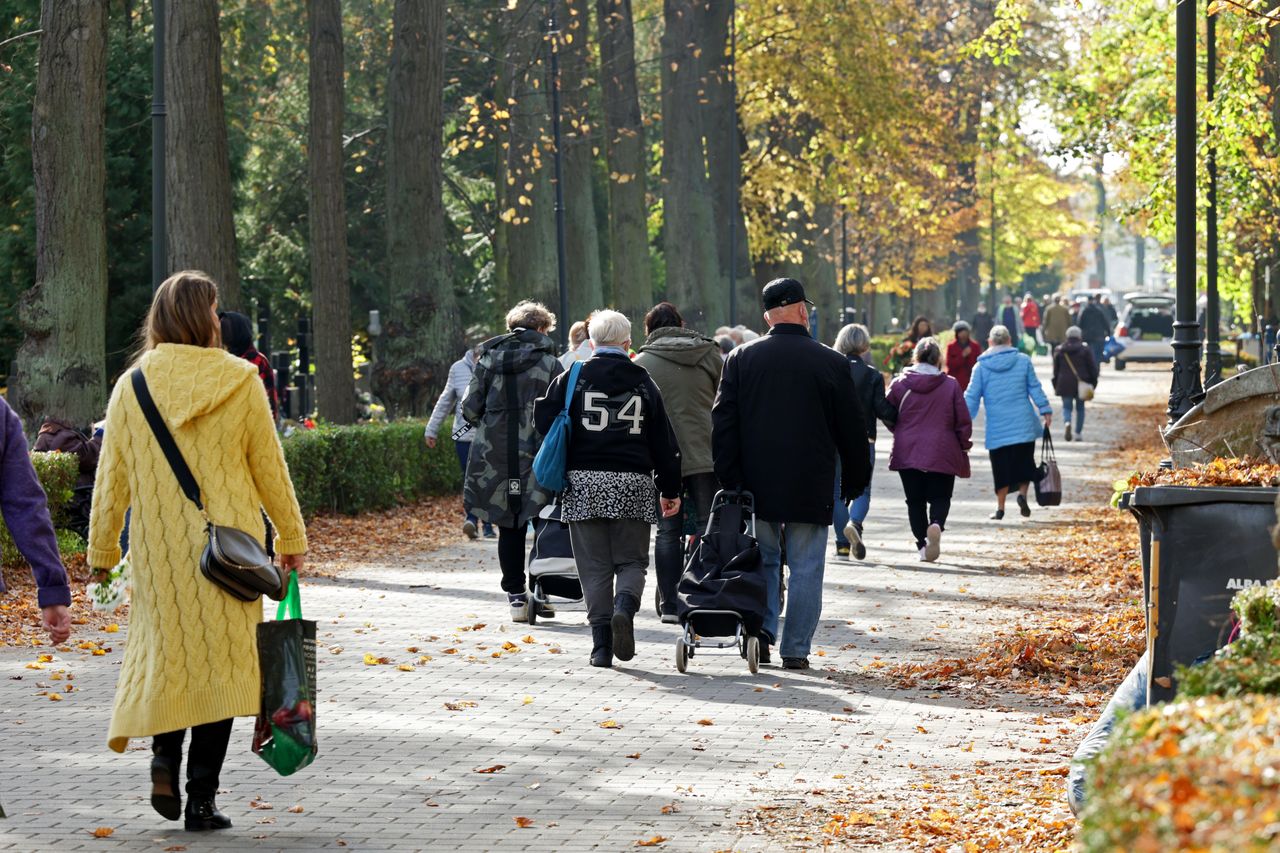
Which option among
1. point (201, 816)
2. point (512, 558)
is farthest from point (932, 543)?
point (201, 816)

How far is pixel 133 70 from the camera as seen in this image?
28766 millimetres

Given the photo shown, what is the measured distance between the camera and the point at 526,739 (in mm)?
Result: 8359

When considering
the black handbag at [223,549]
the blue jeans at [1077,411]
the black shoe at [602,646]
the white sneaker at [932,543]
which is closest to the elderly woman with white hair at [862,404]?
the white sneaker at [932,543]

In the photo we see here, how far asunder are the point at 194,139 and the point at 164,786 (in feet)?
40.4

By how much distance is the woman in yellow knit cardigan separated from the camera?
20.9 feet

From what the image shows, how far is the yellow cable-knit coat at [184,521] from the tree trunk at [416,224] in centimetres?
1572

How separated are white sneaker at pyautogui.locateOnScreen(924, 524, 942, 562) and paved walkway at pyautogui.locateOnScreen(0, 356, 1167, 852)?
2.27 m

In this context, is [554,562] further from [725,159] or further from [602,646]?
[725,159]

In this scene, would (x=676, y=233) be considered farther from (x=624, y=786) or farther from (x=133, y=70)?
(x=624, y=786)

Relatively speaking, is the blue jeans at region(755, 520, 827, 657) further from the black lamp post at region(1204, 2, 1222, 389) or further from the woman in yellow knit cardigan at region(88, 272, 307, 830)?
the black lamp post at region(1204, 2, 1222, 389)

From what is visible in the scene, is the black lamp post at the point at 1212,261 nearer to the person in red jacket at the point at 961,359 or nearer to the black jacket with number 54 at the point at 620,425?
the person in red jacket at the point at 961,359

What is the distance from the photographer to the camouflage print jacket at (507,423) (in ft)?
40.0

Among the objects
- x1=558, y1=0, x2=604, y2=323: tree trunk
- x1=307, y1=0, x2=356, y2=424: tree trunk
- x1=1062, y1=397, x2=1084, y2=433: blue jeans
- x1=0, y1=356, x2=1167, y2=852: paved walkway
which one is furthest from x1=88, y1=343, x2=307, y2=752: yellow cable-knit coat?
x1=1062, y1=397, x2=1084, y2=433: blue jeans

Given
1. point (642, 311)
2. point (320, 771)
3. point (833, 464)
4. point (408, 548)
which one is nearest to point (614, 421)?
point (833, 464)
